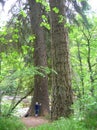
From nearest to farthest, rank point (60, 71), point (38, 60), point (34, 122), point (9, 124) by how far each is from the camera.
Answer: point (9, 124) < point (60, 71) < point (34, 122) < point (38, 60)

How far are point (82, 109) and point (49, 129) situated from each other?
27.0 inches

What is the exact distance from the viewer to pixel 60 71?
8109 millimetres

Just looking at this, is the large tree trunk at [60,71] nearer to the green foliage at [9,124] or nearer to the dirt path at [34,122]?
the green foliage at [9,124]

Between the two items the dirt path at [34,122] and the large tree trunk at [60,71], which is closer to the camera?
the large tree trunk at [60,71]

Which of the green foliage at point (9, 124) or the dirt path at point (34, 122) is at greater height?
the green foliage at point (9, 124)

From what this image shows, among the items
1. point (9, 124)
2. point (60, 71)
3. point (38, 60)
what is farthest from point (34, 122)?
point (9, 124)

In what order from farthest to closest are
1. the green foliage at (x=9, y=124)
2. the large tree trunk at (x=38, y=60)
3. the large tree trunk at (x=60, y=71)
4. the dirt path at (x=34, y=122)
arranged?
the large tree trunk at (x=38, y=60) → the dirt path at (x=34, y=122) → the large tree trunk at (x=60, y=71) → the green foliage at (x=9, y=124)

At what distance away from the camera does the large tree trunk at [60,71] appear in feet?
26.1

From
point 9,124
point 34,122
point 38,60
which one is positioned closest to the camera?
point 9,124

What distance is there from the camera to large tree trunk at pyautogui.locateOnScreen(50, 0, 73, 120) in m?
7.96

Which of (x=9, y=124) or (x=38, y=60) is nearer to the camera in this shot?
(x=9, y=124)

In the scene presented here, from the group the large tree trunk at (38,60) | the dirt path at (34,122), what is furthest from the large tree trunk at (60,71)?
the large tree trunk at (38,60)

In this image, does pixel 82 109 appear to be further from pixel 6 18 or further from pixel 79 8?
pixel 6 18

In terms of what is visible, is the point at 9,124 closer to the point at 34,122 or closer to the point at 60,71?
the point at 60,71
